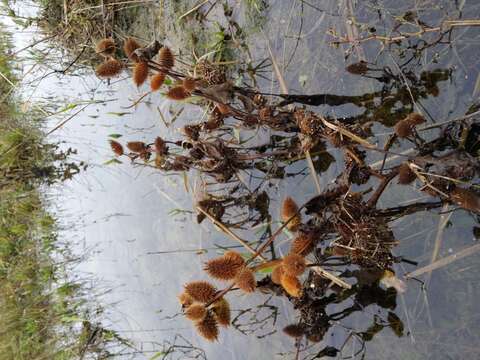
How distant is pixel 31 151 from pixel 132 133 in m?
1.23

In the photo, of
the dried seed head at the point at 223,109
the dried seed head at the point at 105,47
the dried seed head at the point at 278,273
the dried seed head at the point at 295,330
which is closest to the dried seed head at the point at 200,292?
the dried seed head at the point at 278,273

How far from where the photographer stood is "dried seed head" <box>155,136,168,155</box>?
223cm

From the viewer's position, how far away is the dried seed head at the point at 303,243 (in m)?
1.65

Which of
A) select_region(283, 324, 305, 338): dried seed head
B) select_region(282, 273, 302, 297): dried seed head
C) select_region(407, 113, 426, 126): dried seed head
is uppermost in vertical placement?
select_region(407, 113, 426, 126): dried seed head

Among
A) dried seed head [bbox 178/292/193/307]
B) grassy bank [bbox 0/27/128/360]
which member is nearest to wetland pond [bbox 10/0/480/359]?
dried seed head [bbox 178/292/193/307]

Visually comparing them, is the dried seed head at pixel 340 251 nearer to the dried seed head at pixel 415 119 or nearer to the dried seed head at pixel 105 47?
the dried seed head at pixel 415 119

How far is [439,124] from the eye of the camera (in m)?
1.57

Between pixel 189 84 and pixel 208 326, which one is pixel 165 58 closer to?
pixel 189 84

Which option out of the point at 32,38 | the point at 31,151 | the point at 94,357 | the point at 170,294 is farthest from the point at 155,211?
the point at 32,38

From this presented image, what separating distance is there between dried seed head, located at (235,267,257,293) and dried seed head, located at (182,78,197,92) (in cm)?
75

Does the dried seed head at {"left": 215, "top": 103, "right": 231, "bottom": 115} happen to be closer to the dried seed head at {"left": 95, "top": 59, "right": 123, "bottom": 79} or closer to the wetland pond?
the wetland pond

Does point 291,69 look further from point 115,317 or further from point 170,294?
point 115,317

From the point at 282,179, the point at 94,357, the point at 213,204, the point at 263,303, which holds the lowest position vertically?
the point at 94,357

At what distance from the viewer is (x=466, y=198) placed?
57.2 inches
